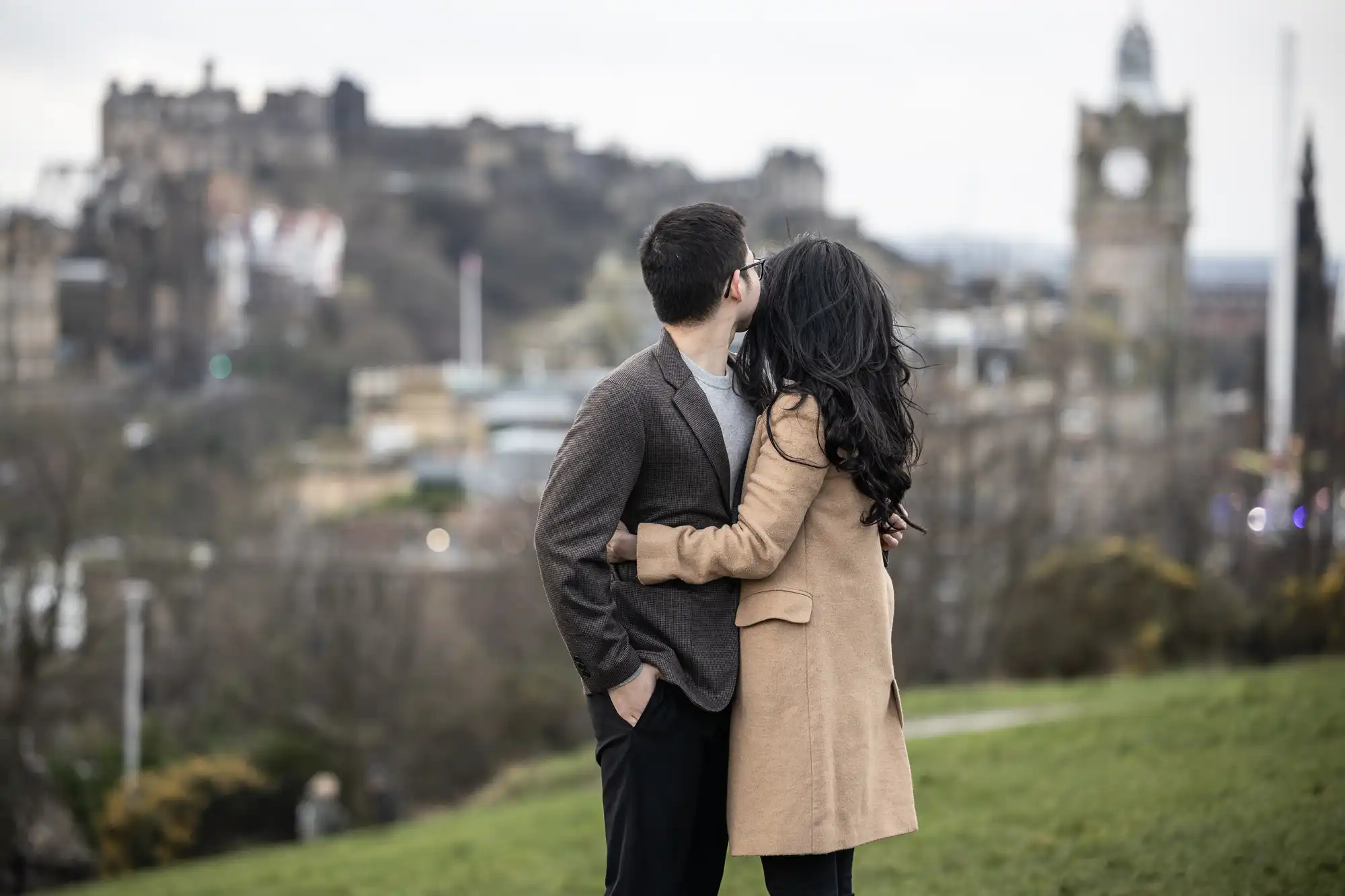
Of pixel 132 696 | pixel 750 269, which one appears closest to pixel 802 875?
pixel 750 269

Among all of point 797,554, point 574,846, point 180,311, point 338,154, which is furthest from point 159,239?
point 797,554

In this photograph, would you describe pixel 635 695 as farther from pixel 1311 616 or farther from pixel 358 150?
pixel 358 150

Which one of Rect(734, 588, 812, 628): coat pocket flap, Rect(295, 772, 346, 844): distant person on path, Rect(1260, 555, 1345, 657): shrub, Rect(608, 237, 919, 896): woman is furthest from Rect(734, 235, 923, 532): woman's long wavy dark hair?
Rect(1260, 555, 1345, 657): shrub

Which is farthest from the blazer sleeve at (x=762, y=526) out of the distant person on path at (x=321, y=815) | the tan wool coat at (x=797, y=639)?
the distant person on path at (x=321, y=815)

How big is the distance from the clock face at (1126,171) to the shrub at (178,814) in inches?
2318

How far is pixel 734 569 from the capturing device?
129 inches

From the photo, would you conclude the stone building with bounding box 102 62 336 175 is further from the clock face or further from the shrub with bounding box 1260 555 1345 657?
the shrub with bounding box 1260 555 1345 657

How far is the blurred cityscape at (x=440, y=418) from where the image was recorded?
22938mm

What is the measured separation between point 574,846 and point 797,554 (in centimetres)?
615

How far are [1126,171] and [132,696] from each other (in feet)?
196

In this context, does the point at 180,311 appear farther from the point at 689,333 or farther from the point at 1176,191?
the point at 689,333

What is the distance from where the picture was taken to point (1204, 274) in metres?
69.2

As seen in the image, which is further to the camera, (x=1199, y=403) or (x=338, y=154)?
(x=338, y=154)

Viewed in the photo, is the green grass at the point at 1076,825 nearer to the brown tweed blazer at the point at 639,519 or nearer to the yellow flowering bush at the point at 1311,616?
the brown tweed blazer at the point at 639,519
